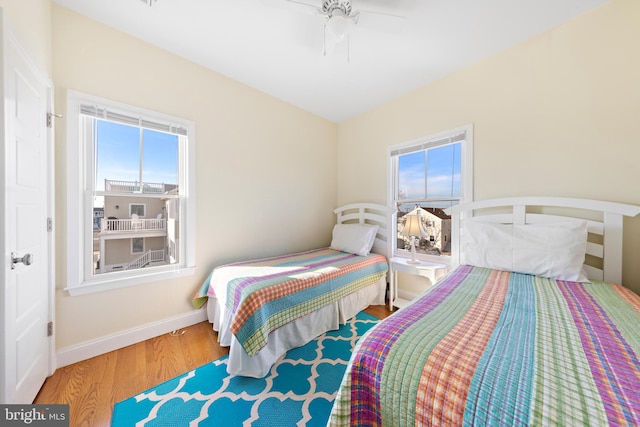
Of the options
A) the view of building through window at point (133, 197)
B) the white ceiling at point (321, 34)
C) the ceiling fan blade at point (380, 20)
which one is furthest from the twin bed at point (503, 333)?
the ceiling fan blade at point (380, 20)

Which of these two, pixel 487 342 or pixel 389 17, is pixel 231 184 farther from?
pixel 487 342

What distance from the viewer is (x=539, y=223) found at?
187cm

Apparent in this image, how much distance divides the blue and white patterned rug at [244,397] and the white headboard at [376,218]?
1535mm

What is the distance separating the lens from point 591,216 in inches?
67.3

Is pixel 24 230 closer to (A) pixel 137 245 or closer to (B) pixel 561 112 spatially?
(A) pixel 137 245

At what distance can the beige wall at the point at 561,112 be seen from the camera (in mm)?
1590

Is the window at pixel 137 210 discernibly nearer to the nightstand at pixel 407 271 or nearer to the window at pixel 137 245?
the window at pixel 137 245

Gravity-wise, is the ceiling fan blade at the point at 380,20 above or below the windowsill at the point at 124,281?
above

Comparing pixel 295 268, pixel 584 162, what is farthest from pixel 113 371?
pixel 584 162

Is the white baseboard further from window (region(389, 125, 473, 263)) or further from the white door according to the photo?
window (region(389, 125, 473, 263))

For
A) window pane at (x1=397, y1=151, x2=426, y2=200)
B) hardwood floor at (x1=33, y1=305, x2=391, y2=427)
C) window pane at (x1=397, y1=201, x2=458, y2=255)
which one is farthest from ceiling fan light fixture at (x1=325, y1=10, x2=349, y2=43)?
hardwood floor at (x1=33, y1=305, x2=391, y2=427)

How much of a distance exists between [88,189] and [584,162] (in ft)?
12.6

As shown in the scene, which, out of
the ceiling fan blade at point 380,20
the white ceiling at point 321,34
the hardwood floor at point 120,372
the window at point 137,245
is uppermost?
the white ceiling at point 321,34

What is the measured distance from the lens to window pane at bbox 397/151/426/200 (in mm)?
2752
